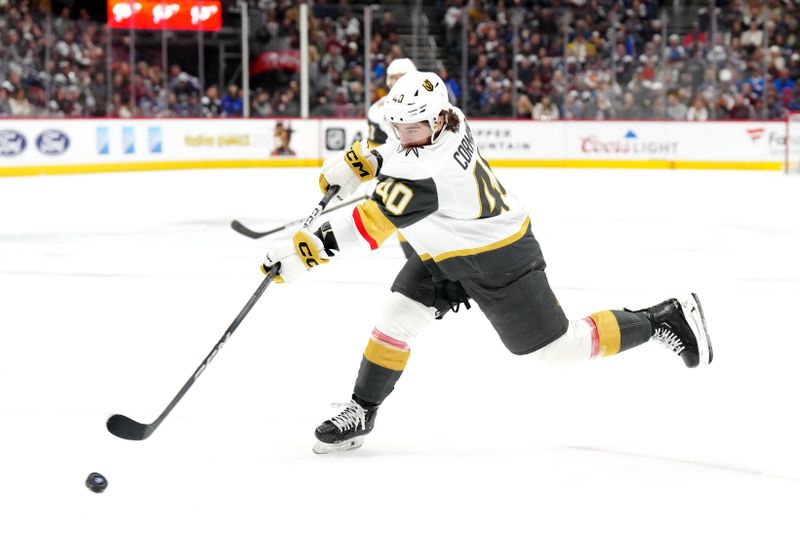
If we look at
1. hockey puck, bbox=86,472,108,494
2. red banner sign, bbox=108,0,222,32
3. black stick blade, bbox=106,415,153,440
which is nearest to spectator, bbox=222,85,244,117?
red banner sign, bbox=108,0,222,32

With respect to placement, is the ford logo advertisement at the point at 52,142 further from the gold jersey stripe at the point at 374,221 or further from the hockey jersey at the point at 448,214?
the gold jersey stripe at the point at 374,221

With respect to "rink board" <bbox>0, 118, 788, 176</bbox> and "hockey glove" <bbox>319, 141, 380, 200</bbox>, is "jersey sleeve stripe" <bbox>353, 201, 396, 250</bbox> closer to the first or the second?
"hockey glove" <bbox>319, 141, 380, 200</bbox>

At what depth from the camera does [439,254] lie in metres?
2.60

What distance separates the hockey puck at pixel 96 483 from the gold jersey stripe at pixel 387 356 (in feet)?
2.42

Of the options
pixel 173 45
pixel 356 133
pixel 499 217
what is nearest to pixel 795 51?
pixel 356 133

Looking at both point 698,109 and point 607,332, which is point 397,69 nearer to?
point 607,332

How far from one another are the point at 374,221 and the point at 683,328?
3.42 feet

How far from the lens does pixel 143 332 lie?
13.7 feet

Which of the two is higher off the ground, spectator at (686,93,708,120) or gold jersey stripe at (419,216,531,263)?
spectator at (686,93,708,120)

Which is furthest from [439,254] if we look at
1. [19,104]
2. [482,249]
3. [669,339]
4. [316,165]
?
[316,165]

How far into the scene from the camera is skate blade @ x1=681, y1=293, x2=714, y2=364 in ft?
9.91

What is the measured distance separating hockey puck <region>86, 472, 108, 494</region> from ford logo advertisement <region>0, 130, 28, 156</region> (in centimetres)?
1037

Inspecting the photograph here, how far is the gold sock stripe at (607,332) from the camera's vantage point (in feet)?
9.13

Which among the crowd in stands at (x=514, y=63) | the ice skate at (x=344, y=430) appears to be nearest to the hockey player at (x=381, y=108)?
the ice skate at (x=344, y=430)
